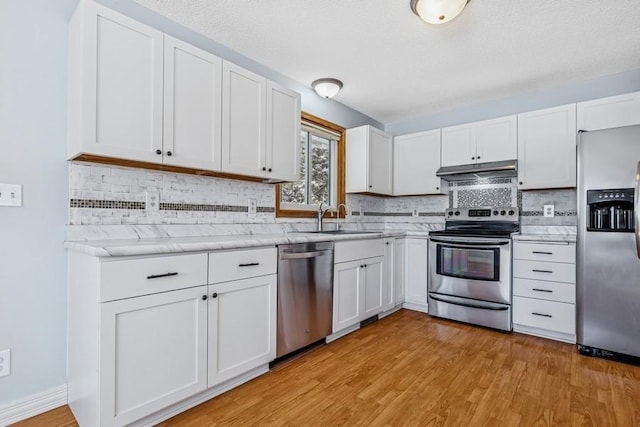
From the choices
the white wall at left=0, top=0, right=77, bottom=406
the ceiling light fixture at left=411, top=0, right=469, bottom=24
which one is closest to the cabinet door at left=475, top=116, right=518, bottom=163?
the ceiling light fixture at left=411, top=0, right=469, bottom=24

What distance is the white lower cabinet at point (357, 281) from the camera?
279 centimetres

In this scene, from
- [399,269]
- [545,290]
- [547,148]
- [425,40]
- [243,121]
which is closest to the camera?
[243,121]

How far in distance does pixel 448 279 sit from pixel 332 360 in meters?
1.64

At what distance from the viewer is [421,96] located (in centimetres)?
367

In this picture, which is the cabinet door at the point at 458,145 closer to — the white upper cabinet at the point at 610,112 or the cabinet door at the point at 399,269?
the white upper cabinet at the point at 610,112

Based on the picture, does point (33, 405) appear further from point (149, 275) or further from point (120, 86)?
point (120, 86)

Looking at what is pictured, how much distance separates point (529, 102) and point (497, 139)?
592mm

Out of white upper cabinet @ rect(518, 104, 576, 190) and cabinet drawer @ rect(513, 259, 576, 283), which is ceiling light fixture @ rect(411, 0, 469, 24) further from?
cabinet drawer @ rect(513, 259, 576, 283)

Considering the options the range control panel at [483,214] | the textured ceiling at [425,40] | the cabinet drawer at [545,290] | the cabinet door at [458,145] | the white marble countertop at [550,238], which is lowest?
the cabinet drawer at [545,290]

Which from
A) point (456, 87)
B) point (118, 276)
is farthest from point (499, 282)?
point (118, 276)

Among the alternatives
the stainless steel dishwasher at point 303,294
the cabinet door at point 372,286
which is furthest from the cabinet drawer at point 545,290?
the stainless steel dishwasher at point 303,294

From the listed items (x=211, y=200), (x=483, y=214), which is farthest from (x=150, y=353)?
(x=483, y=214)

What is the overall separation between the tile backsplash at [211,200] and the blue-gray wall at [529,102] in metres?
0.80

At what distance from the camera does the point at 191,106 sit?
207 centimetres
